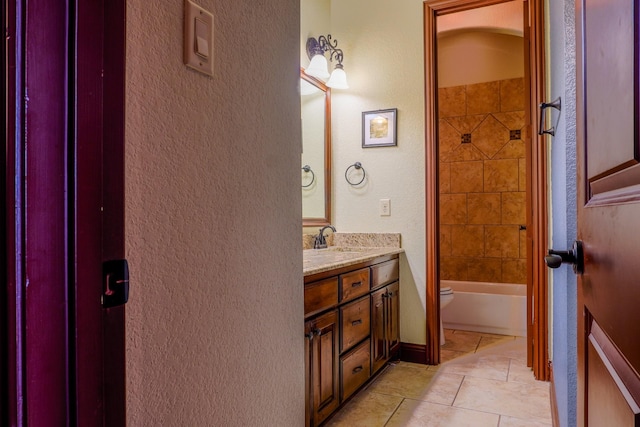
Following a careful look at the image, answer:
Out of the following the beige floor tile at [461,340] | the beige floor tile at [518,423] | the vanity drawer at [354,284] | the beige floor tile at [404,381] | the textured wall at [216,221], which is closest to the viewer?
the textured wall at [216,221]

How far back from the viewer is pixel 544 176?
2.42 metres

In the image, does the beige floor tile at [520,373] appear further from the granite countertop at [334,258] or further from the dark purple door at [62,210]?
the dark purple door at [62,210]

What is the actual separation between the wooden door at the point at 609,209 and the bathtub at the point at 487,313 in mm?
2925

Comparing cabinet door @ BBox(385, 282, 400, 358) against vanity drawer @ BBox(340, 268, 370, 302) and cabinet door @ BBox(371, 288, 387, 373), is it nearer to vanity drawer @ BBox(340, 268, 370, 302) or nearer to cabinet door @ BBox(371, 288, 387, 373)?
cabinet door @ BBox(371, 288, 387, 373)

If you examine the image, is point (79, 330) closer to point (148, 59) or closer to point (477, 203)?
point (148, 59)

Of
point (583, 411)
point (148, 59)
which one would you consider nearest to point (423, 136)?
point (583, 411)

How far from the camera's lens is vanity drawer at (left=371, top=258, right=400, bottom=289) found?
7.93 feet

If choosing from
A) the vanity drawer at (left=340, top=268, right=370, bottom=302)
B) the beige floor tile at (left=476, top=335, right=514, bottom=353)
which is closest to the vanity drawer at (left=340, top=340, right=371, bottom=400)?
the vanity drawer at (left=340, top=268, right=370, bottom=302)

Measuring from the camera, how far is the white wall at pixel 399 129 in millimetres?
2842

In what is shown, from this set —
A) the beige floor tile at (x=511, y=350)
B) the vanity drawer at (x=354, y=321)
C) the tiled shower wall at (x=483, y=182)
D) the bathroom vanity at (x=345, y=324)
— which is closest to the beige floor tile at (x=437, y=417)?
the bathroom vanity at (x=345, y=324)

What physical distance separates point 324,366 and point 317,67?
6.20ft

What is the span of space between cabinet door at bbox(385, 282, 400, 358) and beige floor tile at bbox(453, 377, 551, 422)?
0.48 m

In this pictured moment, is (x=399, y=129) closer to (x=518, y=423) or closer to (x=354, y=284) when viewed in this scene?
(x=354, y=284)

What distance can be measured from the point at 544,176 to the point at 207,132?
2240 millimetres
